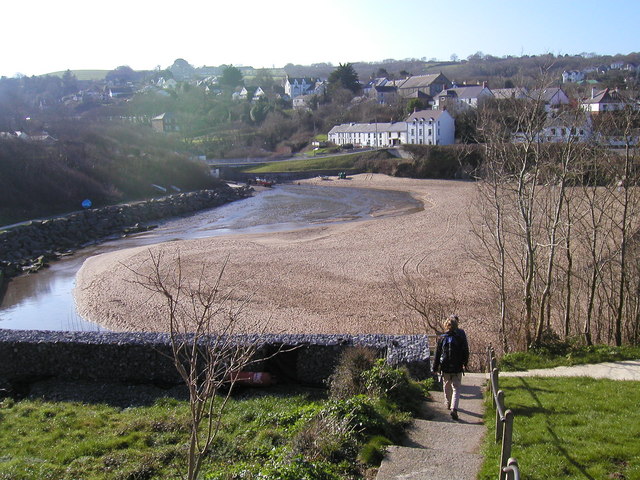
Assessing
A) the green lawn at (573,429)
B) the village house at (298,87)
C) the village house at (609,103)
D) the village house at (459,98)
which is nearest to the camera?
the green lawn at (573,429)

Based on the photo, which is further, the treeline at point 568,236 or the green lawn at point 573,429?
the treeline at point 568,236

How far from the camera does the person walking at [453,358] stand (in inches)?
323

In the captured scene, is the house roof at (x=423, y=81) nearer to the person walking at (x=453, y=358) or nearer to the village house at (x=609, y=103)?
the village house at (x=609, y=103)

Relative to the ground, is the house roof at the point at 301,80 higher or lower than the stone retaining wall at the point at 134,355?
higher

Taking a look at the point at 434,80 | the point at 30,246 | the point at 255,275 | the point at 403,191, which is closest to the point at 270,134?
the point at 434,80

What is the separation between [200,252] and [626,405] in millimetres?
23666

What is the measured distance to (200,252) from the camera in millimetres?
28938

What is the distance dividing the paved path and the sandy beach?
21.0ft

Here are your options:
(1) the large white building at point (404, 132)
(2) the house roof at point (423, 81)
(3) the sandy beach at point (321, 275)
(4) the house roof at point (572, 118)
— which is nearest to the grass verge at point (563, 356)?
(4) the house roof at point (572, 118)

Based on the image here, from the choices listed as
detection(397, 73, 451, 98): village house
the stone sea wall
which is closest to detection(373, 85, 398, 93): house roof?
detection(397, 73, 451, 98): village house

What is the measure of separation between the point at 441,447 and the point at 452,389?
177 cm

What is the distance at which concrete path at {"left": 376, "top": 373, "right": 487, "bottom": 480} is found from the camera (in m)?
6.09

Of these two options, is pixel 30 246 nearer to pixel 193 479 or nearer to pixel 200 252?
pixel 200 252

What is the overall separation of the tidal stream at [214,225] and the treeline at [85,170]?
30.8 feet
